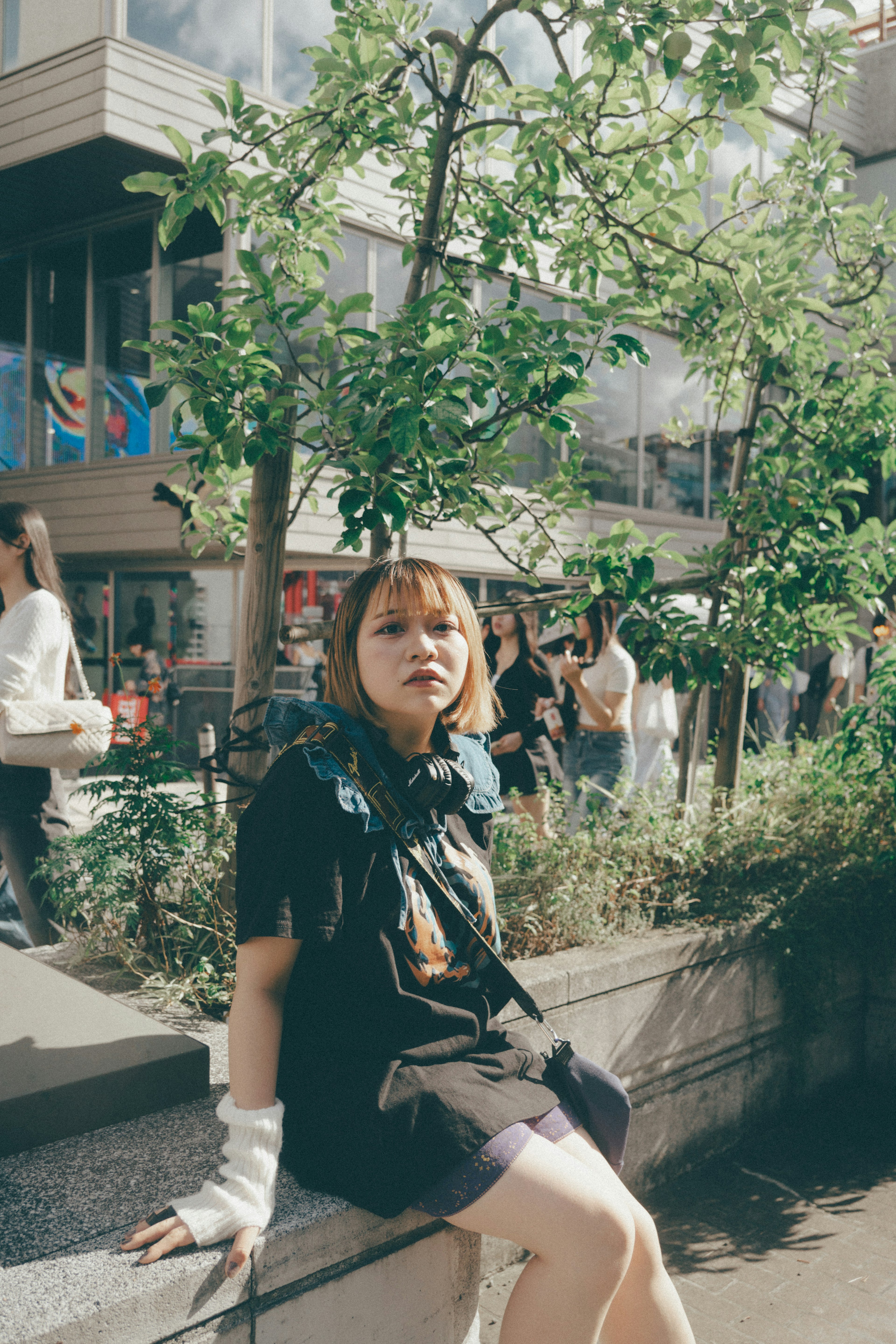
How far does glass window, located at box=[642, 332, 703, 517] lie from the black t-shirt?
15.5m

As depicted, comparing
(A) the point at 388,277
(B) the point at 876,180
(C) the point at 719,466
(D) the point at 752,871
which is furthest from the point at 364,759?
(B) the point at 876,180

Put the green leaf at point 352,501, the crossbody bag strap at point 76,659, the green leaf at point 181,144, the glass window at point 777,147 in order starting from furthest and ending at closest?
1. the glass window at point 777,147
2. the crossbody bag strap at point 76,659
3. the green leaf at point 181,144
4. the green leaf at point 352,501

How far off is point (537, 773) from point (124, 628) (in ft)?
29.6

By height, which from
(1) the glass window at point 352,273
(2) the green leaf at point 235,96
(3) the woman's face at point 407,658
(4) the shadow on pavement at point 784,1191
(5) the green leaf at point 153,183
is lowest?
(4) the shadow on pavement at point 784,1191

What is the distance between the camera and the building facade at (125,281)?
11.0 metres

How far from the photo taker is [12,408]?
549 inches

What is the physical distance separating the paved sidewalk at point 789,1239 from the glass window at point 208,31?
1128cm

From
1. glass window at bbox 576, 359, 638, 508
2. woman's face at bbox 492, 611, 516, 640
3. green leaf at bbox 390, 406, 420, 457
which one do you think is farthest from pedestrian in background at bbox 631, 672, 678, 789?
glass window at bbox 576, 359, 638, 508

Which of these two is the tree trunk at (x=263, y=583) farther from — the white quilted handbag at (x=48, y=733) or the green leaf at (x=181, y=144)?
the white quilted handbag at (x=48, y=733)

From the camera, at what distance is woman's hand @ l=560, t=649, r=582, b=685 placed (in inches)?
234

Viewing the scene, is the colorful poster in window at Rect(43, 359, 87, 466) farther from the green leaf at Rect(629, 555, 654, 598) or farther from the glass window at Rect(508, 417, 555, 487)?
the green leaf at Rect(629, 555, 654, 598)

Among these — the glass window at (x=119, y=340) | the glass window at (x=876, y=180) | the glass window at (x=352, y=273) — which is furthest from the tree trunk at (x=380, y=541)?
the glass window at (x=876, y=180)

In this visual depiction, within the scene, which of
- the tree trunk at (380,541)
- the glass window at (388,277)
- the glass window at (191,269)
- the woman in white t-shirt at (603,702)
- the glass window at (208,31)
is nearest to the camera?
the tree trunk at (380,541)

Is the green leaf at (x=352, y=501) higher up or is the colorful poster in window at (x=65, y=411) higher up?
the colorful poster in window at (x=65, y=411)
